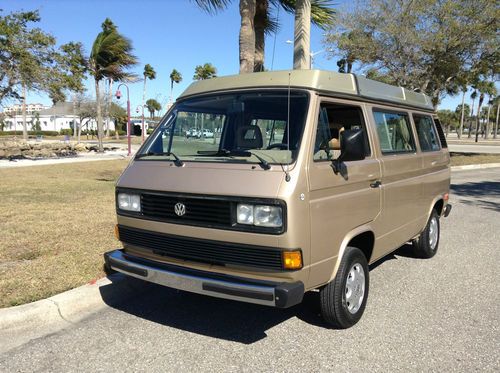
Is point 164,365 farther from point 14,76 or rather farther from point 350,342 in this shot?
point 14,76

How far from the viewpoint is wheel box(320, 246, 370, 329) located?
3.82 m

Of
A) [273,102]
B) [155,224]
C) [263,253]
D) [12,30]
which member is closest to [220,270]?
[263,253]

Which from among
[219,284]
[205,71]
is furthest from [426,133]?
[205,71]

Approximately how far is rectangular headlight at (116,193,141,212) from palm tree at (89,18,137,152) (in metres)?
23.3

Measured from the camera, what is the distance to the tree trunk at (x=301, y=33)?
9039mm

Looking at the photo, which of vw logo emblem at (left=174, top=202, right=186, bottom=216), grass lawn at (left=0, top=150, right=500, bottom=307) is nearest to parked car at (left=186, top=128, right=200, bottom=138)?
grass lawn at (left=0, top=150, right=500, bottom=307)

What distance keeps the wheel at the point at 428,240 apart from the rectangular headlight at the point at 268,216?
345 cm

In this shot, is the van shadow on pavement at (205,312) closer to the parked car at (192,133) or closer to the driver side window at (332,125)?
the driver side window at (332,125)

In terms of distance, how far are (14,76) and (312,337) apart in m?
18.3

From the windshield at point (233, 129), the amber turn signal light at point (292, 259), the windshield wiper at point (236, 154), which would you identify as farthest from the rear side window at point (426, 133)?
the amber turn signal light at point (292, 259)

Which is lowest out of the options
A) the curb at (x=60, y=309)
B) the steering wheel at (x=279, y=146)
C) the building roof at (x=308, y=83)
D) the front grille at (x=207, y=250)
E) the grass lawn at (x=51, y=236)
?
the curb at (x=60, y=309)

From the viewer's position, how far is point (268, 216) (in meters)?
3.32

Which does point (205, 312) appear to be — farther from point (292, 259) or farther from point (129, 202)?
point (292, 259)

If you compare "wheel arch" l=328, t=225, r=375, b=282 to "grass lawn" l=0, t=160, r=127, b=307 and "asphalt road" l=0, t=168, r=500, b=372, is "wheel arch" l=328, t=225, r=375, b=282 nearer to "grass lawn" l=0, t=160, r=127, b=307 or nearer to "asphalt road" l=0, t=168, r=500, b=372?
"asphalt road" l=0, t=168, r=500, b=372
